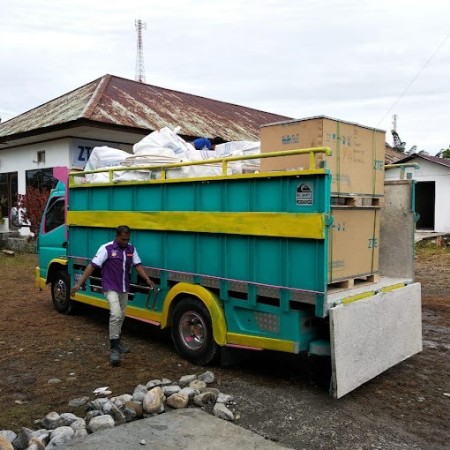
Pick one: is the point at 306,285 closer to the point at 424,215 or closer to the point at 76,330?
the point at 76,330

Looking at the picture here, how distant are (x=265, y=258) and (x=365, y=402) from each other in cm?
161

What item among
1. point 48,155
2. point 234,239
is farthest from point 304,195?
point 48,155

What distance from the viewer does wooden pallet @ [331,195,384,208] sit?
16.6ft

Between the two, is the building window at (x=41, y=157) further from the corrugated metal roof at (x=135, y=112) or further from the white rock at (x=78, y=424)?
the white rock at (x=78, y=424)

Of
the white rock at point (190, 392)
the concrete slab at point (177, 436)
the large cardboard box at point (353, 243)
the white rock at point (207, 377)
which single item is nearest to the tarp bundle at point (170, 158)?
the large cardboard box at point (353, 243)

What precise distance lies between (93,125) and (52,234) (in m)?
6.42

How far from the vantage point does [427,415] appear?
172 inches

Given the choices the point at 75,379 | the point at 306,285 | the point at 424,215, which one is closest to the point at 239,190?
the point at 306,285

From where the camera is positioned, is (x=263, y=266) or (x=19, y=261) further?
(x=19, y=261)

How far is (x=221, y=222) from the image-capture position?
5.23 metres

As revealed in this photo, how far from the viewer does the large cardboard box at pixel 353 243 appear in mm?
4840

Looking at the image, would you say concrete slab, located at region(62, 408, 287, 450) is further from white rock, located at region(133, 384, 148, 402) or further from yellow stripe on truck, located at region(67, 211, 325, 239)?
yellow stripe on truck, located at region(67, 211, 325, 239)

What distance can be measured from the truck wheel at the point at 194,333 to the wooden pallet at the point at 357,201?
181 centimetres

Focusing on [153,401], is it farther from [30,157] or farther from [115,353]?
[30,157]
